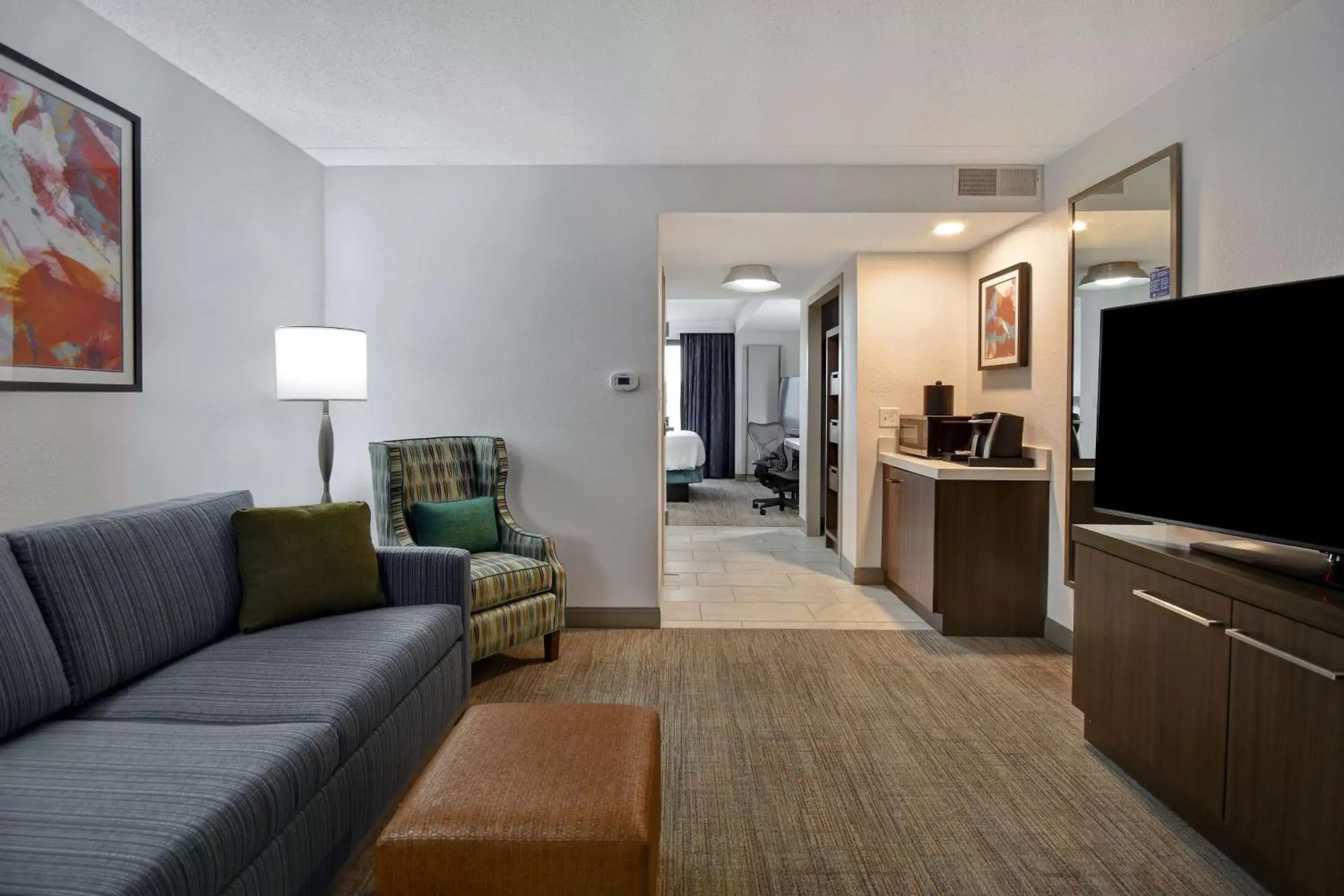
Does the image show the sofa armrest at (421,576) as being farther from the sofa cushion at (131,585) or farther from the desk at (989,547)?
the desk at (989,547)

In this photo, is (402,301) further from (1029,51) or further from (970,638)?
(970,638)

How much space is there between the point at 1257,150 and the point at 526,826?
2908 mm

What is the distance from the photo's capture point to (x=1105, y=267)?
3035mm

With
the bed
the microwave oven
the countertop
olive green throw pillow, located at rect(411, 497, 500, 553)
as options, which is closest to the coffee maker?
the countertop

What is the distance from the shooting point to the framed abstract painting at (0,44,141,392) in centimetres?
202

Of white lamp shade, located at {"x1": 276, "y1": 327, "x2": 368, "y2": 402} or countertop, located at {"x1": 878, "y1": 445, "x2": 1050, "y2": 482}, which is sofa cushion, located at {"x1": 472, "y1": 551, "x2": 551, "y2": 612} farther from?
countertop, located at {"x1": 878, "y1": 445, "x2": 1050, "y2": 482}

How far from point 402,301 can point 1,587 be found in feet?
7.92

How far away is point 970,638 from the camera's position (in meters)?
3.63


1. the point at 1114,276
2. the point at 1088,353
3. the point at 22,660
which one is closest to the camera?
the point at 22,660

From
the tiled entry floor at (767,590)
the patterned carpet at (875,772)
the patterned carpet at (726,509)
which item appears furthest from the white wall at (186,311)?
the patterned carpet at (726,509)

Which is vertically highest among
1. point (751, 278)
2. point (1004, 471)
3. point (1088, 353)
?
point (751, 278)

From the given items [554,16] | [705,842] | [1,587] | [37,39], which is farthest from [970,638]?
[37,39]

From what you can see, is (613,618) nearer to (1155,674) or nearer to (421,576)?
(421,576)

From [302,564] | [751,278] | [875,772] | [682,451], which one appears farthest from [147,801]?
[682,451]
